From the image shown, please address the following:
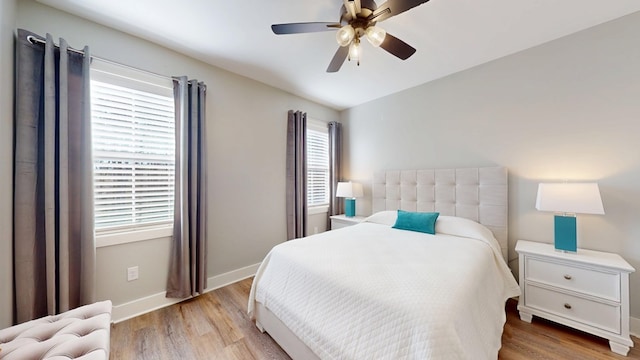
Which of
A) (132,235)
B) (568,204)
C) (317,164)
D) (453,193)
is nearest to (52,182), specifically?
(132,235)

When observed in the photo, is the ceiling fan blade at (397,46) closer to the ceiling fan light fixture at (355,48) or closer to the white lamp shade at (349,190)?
the ceiling fan light fixture at (355,48)

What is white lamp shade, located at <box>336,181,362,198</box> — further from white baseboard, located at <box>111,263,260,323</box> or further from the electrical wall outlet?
the electrical wall outlet

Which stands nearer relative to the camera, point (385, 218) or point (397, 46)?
point (397, 46)

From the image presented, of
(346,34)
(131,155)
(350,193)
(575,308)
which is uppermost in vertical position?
(346,34)

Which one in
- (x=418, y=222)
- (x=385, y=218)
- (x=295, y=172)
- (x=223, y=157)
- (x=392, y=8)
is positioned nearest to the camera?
(x=392, y=8)

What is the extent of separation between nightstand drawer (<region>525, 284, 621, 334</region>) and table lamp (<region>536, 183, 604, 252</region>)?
389 mm

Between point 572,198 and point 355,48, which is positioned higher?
point 355,48

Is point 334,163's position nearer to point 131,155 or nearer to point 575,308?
point 131,155

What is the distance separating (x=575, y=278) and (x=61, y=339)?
11.0ft

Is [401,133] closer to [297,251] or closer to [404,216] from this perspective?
[404,216]

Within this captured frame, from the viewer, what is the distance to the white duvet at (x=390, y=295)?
100 centimetres

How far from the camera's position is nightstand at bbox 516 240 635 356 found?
62.6 inches

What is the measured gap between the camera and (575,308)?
5.75 feet

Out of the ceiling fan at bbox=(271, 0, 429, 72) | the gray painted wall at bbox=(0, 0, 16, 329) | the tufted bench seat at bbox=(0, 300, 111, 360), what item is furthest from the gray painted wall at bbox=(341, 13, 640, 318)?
the gray painted wall at bbox=(0, 0, 16, 329)
